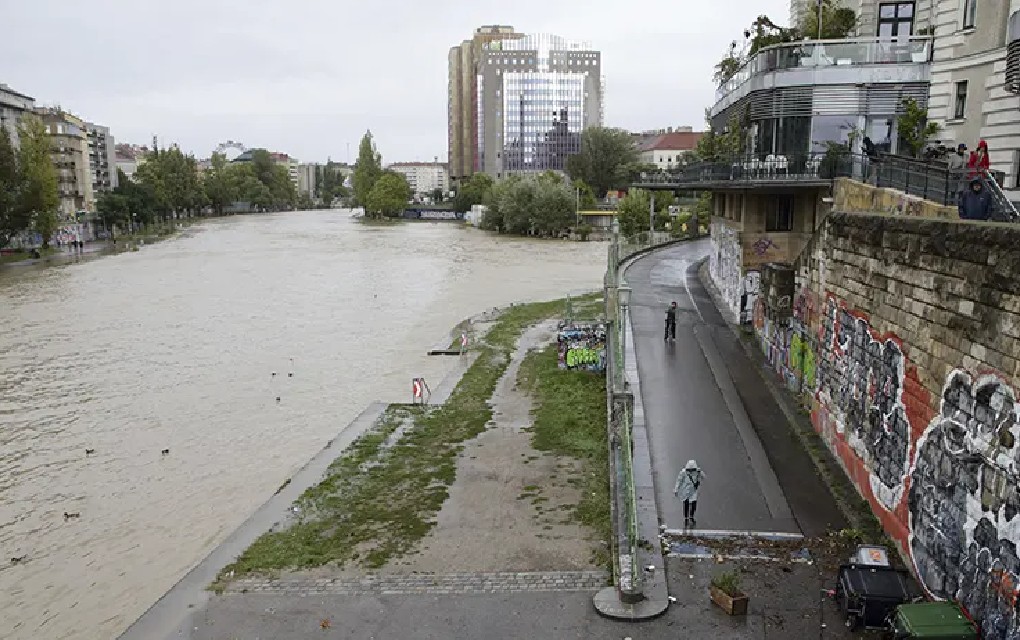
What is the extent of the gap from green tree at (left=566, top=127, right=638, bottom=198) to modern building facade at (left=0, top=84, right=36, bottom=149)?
76821 millimetres

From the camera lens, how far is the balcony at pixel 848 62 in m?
24.9

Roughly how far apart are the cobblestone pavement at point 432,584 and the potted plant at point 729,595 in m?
1.88

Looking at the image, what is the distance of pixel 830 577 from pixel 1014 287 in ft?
16.7

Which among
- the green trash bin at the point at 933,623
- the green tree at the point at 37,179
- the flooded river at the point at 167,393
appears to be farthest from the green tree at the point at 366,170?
the green trash bin at the point at 933,623

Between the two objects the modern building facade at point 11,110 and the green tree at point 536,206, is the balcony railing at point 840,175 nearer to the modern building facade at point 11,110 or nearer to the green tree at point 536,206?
the green tree at point 536,206

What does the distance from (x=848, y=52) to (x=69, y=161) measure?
360 feet

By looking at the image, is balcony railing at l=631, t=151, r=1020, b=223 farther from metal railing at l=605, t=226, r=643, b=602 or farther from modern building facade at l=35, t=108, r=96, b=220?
modern building facade at l=35, t=108, r=96, b=220

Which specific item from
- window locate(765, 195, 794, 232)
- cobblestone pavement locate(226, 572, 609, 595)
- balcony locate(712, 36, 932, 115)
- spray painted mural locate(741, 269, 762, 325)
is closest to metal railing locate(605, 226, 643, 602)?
cobblestone pavement locate(226, 572, 609, 595)

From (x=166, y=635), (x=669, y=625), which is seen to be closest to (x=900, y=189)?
(x=669, y=625)

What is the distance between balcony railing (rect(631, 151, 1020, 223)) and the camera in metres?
14.4

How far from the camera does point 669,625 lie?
11062 mm

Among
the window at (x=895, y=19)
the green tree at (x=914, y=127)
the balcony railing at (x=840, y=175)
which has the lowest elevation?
the balcony railing at (x=840, y=175)

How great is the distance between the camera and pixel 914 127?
75.0 feet

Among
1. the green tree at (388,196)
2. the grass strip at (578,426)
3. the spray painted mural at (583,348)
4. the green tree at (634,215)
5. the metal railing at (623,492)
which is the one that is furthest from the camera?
the green tree at (388,196)
